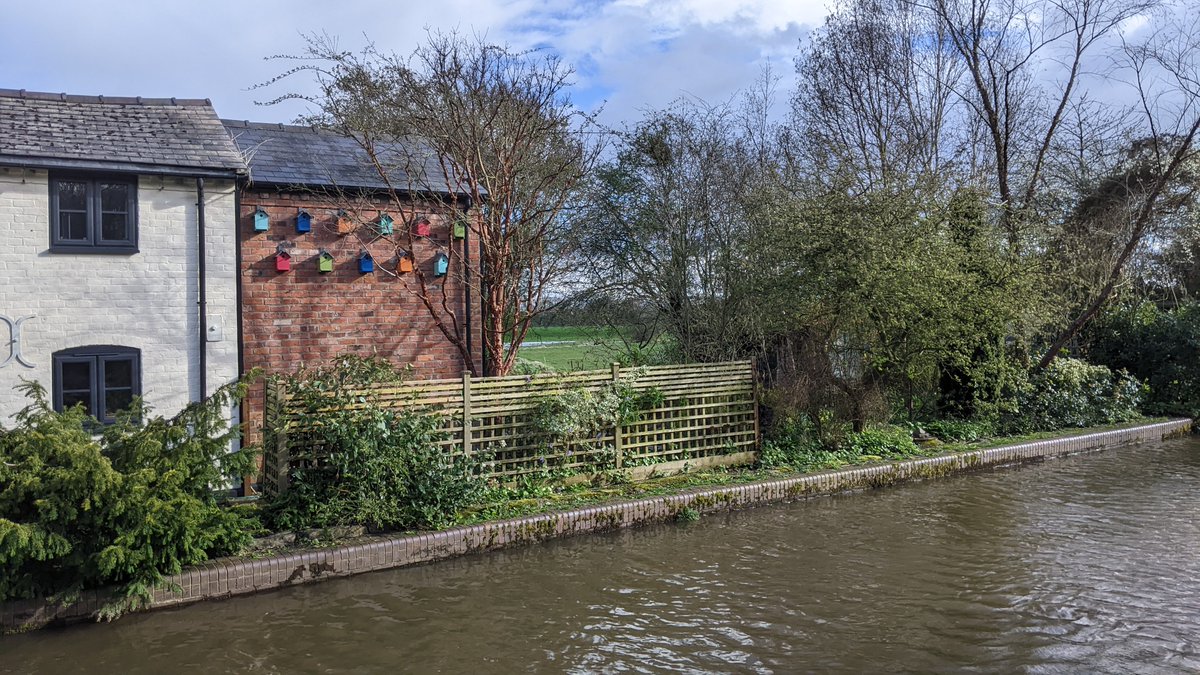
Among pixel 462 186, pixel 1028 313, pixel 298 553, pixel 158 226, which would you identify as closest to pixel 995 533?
pixel 1028 313

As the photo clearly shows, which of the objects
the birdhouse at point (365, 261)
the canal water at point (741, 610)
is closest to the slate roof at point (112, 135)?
the birdhouse at point (365, 261)

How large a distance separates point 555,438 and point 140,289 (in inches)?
194

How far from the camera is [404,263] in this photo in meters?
11.1

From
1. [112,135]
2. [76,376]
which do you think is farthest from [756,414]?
[112,135]

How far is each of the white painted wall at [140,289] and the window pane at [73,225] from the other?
5.9 inches

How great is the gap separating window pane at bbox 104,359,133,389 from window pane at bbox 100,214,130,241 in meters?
1.37

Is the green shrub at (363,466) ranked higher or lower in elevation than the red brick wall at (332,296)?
lower

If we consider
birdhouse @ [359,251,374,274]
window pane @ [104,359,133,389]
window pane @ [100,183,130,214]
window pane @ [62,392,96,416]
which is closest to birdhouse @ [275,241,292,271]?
birdhouse @ [359,251,374,274]

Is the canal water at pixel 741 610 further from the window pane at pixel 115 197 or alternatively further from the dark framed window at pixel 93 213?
the window pane at pixel 115 197

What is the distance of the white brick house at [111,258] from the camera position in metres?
8.80

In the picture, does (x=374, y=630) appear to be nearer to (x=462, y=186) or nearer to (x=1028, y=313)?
(x=462, y=186)

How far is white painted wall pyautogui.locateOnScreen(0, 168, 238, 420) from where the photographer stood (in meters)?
8.78

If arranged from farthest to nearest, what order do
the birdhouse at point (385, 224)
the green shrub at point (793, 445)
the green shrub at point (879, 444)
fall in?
the green shrub at point (879, 444), the green shrub at point (793, 445), the birdhouse at point (385, 224)

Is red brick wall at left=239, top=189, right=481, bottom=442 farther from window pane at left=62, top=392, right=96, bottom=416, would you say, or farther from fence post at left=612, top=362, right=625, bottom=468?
fence post at left=612, top=362, right=625, bottom=468
